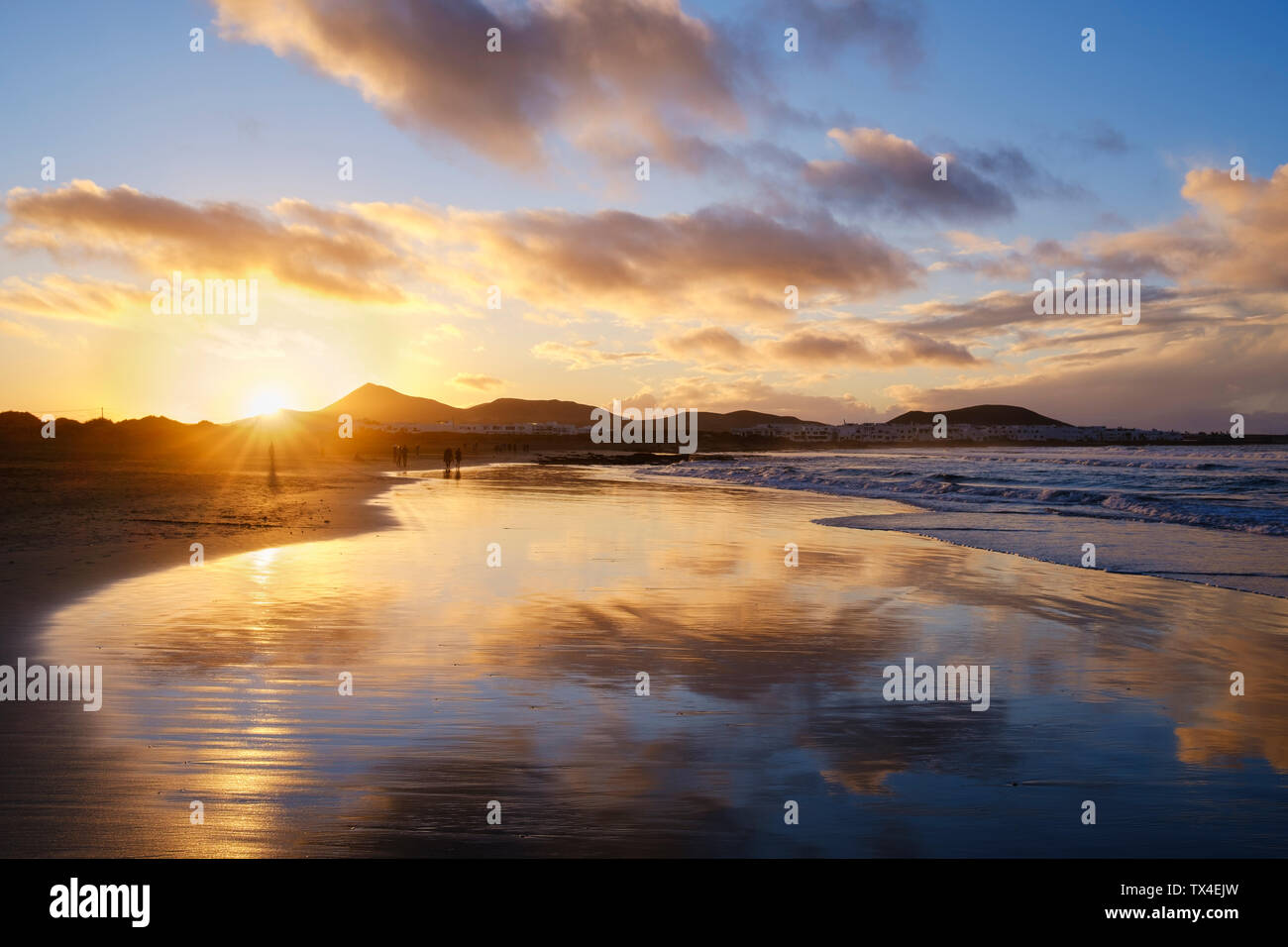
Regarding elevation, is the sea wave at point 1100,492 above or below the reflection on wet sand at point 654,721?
above

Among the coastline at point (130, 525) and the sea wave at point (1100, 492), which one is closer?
the coastline at point (130, 525)

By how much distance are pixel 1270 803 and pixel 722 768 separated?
3.80 meters

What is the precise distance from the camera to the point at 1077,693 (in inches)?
332

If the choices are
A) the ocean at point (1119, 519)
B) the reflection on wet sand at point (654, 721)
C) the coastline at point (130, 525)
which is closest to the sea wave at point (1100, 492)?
the ocean at point (1119, 519)

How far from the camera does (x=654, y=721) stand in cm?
748

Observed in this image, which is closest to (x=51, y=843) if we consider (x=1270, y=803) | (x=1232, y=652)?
(x=1270, y=803)

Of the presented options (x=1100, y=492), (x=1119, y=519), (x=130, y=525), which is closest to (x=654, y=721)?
(x=130, y=525)

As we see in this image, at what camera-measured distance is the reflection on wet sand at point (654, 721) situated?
210 inches

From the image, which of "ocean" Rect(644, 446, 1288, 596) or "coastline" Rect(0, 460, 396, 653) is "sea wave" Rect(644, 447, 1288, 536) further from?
"coastline" Rect(0, 460, 396, 653)

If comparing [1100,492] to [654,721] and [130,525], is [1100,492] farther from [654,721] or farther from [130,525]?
[130,525]

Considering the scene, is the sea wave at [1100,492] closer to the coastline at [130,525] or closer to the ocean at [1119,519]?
the ocean at [1119,519]

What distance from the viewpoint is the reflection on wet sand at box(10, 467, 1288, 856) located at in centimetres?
532
